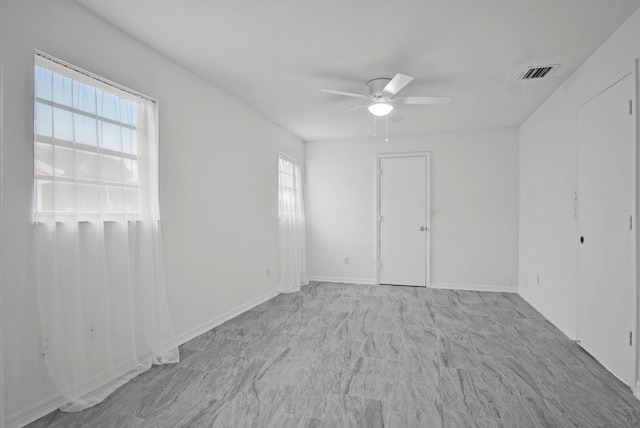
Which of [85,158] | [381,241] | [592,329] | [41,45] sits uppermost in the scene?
[41,45]

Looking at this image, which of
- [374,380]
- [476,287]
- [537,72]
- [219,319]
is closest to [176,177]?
[219,319]

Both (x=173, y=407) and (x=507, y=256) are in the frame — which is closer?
(x=173, y=407)

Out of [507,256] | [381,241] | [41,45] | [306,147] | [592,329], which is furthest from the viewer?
[306,147]

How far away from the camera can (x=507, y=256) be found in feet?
17.2

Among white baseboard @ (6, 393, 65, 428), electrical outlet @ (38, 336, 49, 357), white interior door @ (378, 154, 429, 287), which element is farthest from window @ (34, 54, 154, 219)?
white interior door @ (378, 154, 429, 287)

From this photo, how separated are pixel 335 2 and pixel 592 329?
3.23 meters

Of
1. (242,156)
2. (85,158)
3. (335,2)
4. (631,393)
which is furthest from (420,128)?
(85,158)

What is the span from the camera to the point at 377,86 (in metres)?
3.28

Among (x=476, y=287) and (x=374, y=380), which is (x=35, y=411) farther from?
(x=476, y=287)

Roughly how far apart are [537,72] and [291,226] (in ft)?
12.1

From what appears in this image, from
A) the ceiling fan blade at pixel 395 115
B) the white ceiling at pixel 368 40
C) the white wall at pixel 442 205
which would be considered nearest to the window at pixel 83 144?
the white ceiling at pixel 368 40

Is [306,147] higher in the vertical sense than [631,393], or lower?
higher

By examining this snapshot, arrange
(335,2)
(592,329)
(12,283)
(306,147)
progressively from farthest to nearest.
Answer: (306,147) → (592,329) → (335,2) → (12,283)

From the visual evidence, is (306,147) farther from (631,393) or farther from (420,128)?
(631,393)
